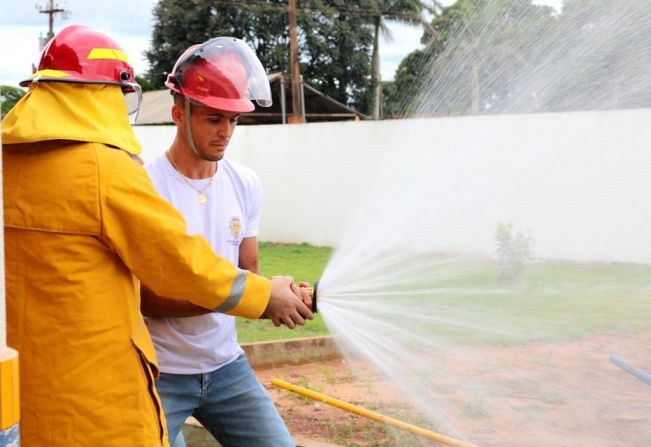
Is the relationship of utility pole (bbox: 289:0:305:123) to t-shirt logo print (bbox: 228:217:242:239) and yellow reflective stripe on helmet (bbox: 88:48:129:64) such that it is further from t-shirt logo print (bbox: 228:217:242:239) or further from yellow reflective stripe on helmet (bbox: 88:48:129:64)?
yellow reflective stripe on helmet (bbox: 88:48:129:64)

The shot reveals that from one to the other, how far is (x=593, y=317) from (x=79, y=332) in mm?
5362

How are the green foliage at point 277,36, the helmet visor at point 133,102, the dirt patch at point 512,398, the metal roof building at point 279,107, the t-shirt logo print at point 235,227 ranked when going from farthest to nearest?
1. the green foliage at point 277,36
2. the metal roof building at point 279,107
3. the dirt patch at point 512,398
4. the t-shirt logo print at point 235,227
5. the helmet visor at point 133,102

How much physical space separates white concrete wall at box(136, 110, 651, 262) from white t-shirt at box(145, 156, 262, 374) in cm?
63

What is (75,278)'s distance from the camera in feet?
8.23

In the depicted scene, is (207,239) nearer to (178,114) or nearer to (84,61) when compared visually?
(178,114)

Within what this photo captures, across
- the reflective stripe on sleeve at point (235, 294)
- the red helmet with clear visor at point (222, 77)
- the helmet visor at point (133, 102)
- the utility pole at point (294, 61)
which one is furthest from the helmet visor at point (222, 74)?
the utility pole at point (294, 61)

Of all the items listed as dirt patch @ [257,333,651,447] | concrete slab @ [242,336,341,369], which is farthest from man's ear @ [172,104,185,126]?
concrete slab @ [242,336,341,369]

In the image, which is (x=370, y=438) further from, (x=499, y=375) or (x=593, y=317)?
(x=593, y=317)

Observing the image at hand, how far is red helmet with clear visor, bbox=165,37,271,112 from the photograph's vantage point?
3344mm

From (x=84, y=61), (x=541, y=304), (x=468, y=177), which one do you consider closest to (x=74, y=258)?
(x=84, y=61)

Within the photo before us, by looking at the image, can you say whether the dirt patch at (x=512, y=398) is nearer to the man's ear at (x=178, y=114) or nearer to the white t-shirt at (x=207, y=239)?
the white t-shirt at (x=207, y=239)

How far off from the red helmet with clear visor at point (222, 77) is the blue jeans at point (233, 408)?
37.5 inches

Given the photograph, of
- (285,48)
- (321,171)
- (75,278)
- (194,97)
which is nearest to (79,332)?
(75,278)

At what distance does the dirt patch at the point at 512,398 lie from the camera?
5.21 meters
